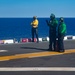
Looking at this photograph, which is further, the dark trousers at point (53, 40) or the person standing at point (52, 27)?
the dark trousers at point (53, 40)

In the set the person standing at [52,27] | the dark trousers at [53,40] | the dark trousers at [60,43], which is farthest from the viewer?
the dark trousers at [53,40]

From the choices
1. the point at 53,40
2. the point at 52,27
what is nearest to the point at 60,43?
the point at 53,40

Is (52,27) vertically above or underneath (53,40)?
above

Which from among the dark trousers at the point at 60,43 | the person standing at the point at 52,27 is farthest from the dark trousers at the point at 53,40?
the dark trousers at the point at 60,43

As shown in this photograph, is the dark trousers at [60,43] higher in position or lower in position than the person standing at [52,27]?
lower

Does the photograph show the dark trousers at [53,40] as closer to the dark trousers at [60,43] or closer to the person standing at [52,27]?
the person standing at [52,27]

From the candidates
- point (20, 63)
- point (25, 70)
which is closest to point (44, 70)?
point (25, 70)

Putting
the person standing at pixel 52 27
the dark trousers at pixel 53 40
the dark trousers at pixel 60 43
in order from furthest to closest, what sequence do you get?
the dark trousers at pixel 53 40 → the person standing at pixel 52 27 → the dark trousers at pixel 60 43

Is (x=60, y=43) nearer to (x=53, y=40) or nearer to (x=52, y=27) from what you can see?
(x=53, y=40)

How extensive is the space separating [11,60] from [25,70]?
2211 mm

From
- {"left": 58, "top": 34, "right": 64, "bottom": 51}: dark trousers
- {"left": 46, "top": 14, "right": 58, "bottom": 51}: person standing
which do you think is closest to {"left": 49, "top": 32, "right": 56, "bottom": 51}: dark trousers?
{"left": 46, "top": 14, "right": 58, "bottom": 51}: person standing

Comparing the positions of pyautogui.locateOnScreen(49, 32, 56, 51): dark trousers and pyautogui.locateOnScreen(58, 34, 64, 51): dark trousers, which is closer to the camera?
pyautogui.locateOnScreen(58, 34, 64, 51): dark trousers

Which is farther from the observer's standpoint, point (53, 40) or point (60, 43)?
point (53, 40)

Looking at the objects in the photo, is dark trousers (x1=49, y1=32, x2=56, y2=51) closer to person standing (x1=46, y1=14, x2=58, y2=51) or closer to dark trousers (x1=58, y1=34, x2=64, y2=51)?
person standing (x1=46, y1=14, x2=58, y2=51)
